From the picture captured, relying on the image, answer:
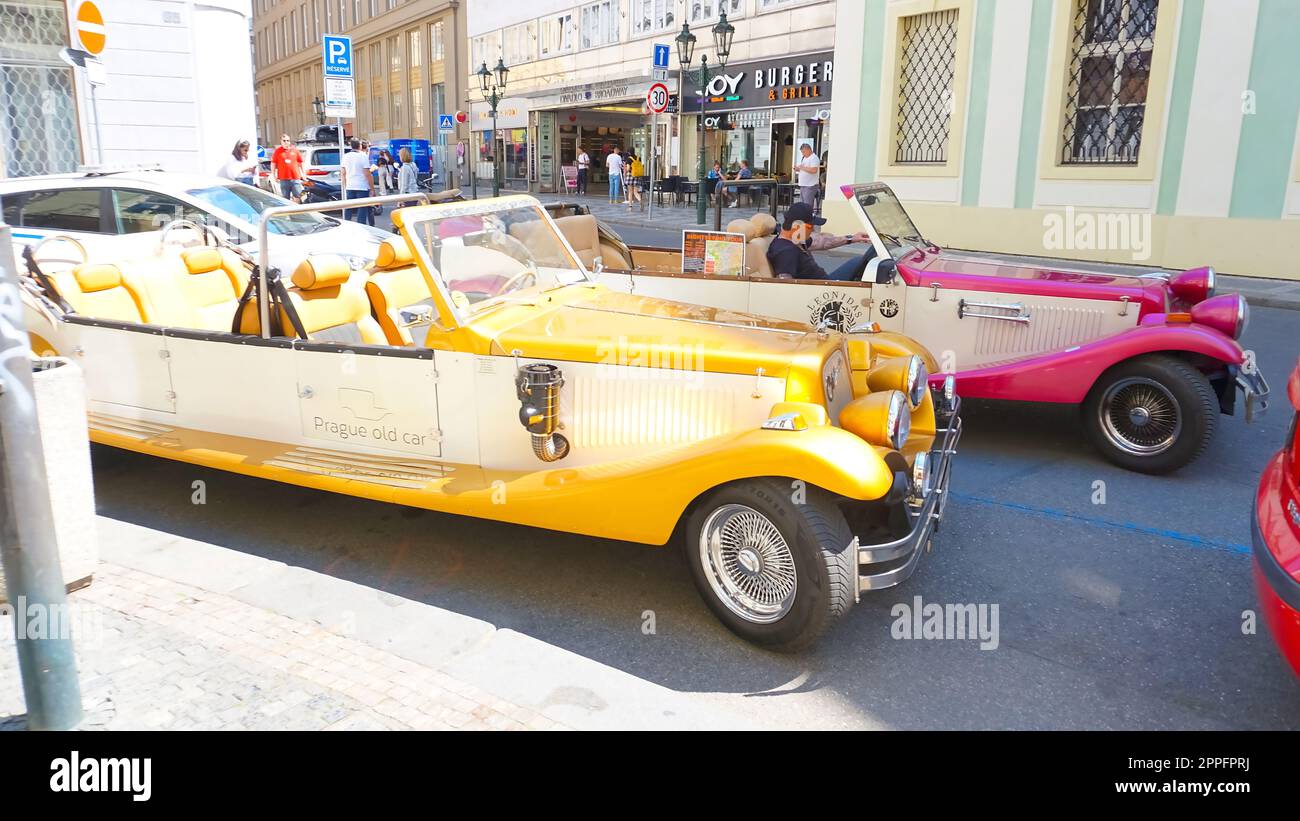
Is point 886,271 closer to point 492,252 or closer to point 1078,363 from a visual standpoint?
point 1078,363

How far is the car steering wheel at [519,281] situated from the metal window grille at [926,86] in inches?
538

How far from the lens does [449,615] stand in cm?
373

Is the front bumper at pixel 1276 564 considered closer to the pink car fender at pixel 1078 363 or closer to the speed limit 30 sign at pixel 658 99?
the pink car fender at pixel 1078 363

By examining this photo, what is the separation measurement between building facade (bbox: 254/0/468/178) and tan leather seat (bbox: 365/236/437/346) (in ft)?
136

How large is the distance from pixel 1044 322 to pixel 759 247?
2016mm

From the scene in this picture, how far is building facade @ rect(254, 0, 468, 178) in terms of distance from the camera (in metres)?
48.4

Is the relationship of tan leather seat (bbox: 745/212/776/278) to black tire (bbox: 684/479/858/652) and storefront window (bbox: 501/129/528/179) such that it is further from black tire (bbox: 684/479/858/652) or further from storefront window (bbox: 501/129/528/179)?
storefront window (bbox: 501/129/528/179)

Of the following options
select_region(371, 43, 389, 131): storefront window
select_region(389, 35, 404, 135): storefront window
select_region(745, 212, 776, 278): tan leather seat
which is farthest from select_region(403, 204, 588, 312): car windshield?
select_region(371, 43, 389, 131): storefront window

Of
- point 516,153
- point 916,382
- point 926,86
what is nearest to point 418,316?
point 916,382

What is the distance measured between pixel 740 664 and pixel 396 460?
197cm

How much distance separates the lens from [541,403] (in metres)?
3.95
